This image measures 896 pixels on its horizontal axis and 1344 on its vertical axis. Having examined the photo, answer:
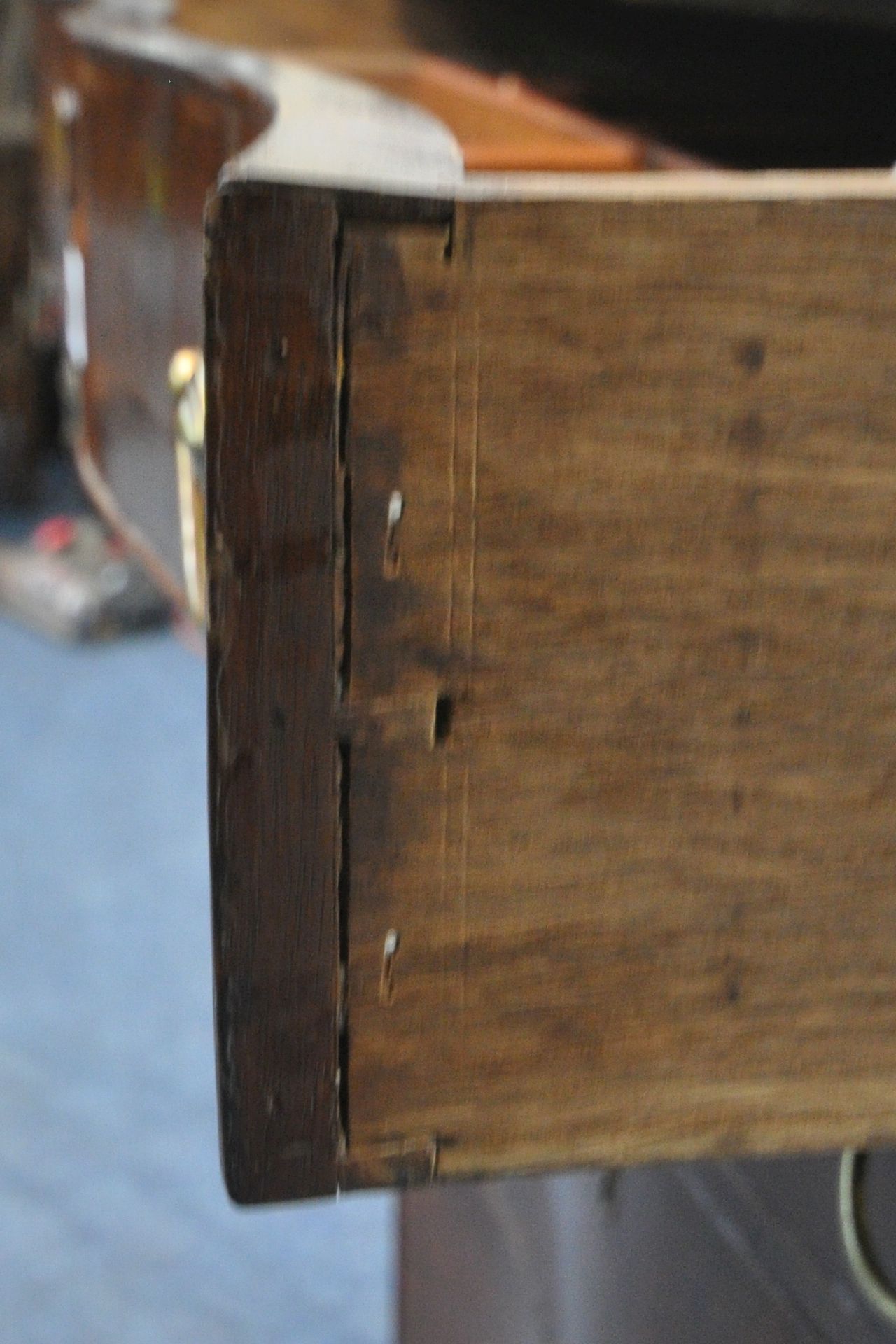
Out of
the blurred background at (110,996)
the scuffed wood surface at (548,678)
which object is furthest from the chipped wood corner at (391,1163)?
the blurred background at (110,996)

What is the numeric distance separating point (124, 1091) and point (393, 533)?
1.80 meters

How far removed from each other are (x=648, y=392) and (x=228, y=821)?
0.15 meters

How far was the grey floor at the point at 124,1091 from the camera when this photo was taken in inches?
67.9

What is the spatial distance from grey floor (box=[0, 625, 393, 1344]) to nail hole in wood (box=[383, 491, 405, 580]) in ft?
4.90

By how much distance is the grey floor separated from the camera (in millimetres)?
1726

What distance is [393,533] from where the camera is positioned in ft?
1.26

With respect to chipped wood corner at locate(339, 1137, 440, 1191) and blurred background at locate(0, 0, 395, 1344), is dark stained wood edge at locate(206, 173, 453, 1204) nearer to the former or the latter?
chipped wood corner at locate(339, 1137, 440, 1191)

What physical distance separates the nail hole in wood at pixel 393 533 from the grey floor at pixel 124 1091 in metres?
1.49

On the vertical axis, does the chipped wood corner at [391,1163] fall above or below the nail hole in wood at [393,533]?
below

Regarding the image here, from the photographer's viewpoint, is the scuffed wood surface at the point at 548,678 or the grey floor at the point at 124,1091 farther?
the grey floor at the point at 124,1091

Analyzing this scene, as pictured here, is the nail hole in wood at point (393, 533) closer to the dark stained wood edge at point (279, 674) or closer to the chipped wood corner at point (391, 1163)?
the dark stained wood edge at point (279, 674)

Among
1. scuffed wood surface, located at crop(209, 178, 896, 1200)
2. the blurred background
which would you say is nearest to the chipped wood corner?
scuffed wood surface, located at crop(209, 178, 896, 1200)

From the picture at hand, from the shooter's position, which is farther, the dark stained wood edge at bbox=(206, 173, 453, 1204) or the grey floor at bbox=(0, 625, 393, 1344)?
the grey floor at bbox=(0, 625, 393, 1344)

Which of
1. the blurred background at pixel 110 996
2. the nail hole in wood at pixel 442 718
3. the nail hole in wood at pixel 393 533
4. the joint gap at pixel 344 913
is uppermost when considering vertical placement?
the nail hole in wood at pixel 393 533
